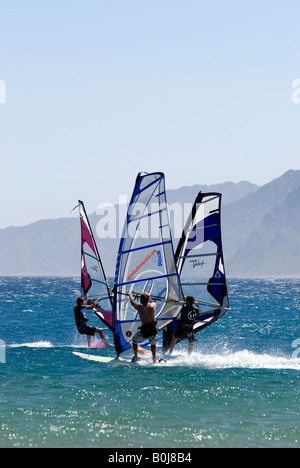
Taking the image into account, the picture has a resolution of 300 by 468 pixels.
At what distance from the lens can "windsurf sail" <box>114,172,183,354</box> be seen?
47.3ft

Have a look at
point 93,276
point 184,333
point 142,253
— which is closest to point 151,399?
point 142,253

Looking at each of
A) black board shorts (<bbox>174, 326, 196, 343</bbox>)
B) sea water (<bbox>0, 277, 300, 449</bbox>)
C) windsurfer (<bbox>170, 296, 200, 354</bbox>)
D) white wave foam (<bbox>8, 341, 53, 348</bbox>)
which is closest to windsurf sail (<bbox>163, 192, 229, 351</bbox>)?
black board shorts (<bbox>174, 326, 196, 343</bbox>)

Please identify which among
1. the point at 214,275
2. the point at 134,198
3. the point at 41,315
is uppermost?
the point at 134,198

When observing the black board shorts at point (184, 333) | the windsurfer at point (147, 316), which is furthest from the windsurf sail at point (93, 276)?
the windsurfer at point (147, 316)

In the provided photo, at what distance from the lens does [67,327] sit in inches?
1072

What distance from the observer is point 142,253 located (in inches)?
572

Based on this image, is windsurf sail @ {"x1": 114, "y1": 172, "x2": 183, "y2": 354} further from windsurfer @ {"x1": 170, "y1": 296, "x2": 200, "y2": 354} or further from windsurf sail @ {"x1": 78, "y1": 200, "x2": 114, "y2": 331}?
windsurf sail @ {"x1": 78, "y1": 200, "x2": 114, "y2": 331}

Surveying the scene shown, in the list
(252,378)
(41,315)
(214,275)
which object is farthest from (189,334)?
(41,315)

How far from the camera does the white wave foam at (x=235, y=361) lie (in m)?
14.9

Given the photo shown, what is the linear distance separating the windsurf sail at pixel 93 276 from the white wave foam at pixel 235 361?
2255mm
